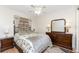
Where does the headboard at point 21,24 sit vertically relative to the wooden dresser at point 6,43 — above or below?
above

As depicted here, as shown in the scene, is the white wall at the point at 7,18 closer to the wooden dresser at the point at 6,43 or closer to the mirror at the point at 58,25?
the wooden dresser at the point at 6,43

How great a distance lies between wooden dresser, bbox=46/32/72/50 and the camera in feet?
3.72

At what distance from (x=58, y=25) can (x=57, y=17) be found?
106 millimetres

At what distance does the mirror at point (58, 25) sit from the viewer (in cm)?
109

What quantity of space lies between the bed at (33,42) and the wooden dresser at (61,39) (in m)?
0.06

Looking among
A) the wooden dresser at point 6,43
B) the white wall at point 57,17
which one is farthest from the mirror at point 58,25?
the wooden dresser at point 6,43

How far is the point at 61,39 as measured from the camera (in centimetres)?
117

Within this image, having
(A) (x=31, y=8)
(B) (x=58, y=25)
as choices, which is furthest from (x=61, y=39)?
(A) (x=31, y=8)

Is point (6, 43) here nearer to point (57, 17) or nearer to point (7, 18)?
point (7, 18)

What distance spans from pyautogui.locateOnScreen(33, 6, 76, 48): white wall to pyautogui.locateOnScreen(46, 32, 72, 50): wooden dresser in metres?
0.06

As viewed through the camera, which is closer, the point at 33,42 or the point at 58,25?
the point at 33,42

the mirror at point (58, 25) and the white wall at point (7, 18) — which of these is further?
the mirror at point (58, 25)

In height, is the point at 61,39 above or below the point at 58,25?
below
